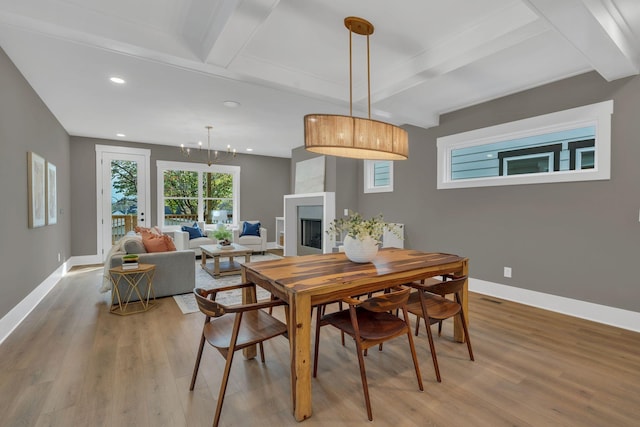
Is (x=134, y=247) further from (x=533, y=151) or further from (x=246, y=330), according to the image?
(x=533, y=151)

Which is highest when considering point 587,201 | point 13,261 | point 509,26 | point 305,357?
point 509,26

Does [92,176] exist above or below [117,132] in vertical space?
below

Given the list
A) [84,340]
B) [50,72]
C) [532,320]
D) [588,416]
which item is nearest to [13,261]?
[84,340]

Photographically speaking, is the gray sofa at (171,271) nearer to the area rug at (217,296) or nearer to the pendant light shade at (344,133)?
the area rug at (217,296)

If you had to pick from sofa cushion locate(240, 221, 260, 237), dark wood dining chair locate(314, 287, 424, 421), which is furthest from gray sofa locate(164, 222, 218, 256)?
dark wood dining chair locate(314, 287, 424, 421)

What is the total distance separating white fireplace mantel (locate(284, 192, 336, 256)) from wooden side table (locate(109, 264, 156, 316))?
114 inches

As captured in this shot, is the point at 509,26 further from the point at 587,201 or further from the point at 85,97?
the point at 85,97

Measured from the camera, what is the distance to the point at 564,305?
11.0ft

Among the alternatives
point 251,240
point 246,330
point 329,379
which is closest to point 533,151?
point 329,379

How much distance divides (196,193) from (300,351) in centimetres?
648

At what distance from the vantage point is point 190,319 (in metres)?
3.18

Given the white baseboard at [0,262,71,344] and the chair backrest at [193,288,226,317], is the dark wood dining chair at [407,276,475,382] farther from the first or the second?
the white baseboard at [0,262,71,344]

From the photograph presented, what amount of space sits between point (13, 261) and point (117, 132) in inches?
138

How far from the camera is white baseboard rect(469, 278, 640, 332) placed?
9.69 feet
